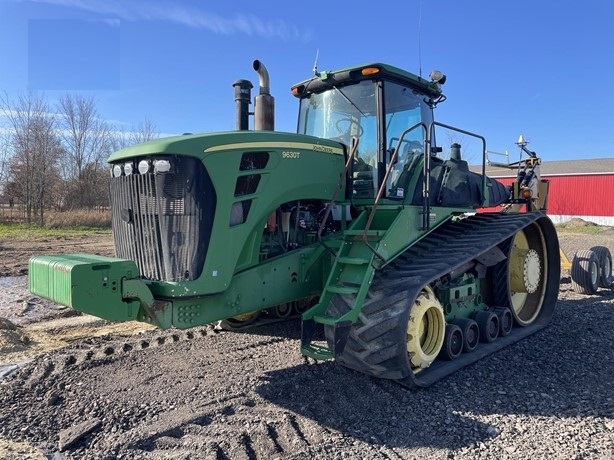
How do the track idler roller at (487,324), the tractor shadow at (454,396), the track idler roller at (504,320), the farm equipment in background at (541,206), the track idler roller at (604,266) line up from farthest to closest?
the track idler roller at (604,266), the farm equipment in background at (541,206), the track idler roller at (504,320), the track idler roller at (487,324), the tractor shadow at (454,396)

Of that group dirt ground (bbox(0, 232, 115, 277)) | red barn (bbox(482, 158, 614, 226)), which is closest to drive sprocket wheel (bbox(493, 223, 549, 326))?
dirt ground (bbox(0, 232, 115, 277))

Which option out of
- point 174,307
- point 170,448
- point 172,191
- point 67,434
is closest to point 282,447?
point 170,448

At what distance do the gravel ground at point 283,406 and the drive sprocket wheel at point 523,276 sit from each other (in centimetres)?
88

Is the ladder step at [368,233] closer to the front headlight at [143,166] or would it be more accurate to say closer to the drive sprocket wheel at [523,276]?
the front headlight at [143,166]

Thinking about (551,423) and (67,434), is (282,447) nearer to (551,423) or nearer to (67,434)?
(67,434)

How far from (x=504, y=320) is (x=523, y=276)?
0.93 metres

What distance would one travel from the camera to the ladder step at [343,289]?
4270 millimetres

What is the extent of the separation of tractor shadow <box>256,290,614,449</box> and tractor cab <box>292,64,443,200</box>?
189cm

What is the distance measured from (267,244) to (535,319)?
4.29m

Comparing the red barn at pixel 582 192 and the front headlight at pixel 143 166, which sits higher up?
the red barn at pixel 582 192

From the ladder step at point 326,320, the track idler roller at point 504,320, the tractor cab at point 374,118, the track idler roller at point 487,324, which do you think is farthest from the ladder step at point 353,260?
the track idler roller at point 504,320

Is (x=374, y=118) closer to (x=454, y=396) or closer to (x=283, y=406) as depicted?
(x=454, y=396)

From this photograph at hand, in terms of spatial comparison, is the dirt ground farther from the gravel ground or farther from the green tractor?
the green tractor

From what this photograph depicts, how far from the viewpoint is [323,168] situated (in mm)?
4824
